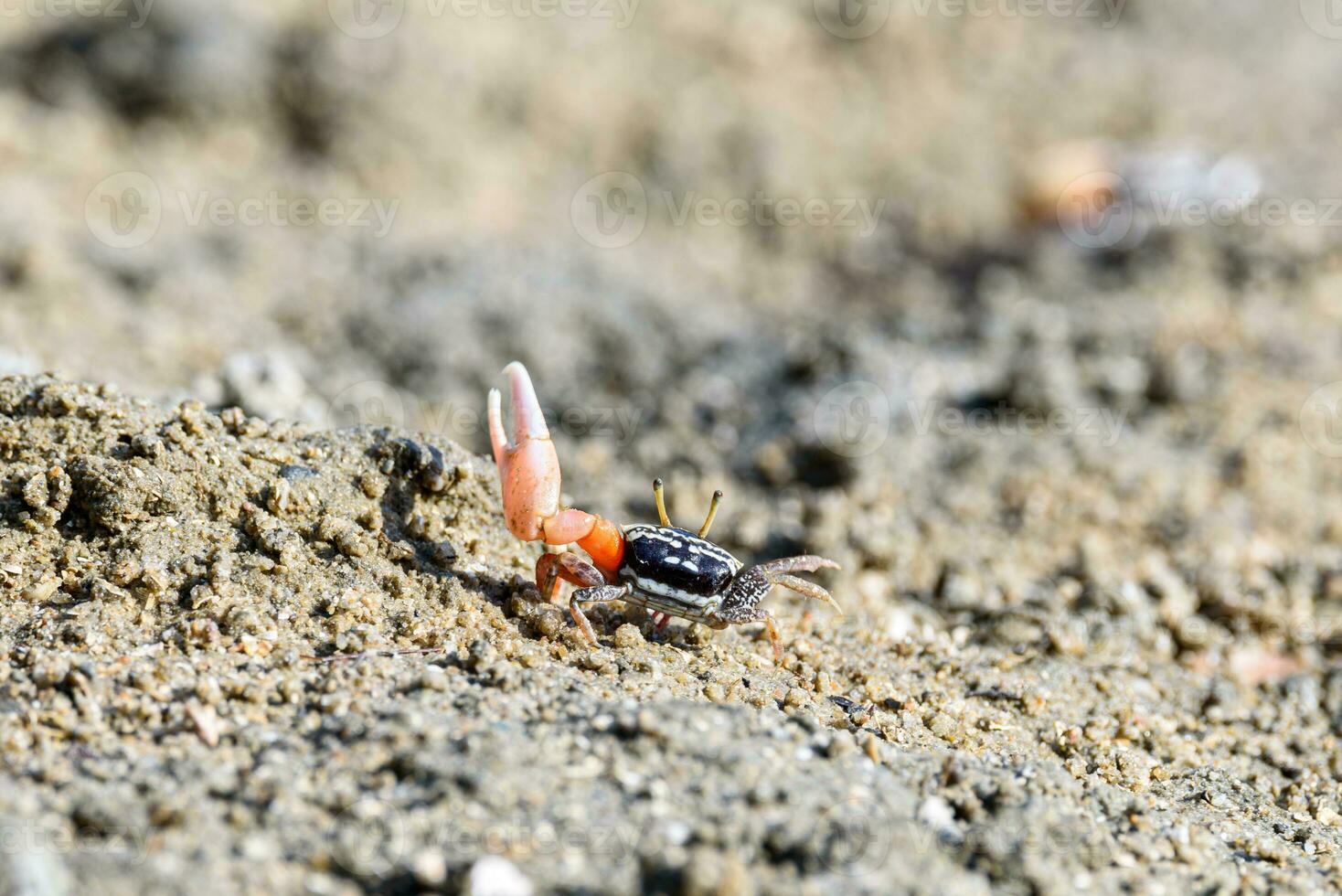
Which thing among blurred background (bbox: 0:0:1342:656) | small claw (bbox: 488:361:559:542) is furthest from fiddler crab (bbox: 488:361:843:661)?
blurred background (bbox: 0:0:1342:656)

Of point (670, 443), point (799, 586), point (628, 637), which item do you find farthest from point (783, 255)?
point (628, 637)

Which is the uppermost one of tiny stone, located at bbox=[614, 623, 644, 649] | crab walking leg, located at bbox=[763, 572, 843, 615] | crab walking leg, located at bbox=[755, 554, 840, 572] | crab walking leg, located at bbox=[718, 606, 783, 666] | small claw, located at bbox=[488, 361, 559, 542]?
small claw, located at bbox=[488, 361, 559, 542]

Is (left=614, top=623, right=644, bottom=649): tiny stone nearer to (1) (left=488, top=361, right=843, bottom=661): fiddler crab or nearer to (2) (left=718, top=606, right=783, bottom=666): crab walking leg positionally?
(1) (left=488, top=361, right=843, bottom=661): fiddler crab

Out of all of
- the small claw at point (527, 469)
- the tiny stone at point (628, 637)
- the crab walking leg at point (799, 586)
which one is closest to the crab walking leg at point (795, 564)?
the crab walking leg at point (799, 586)

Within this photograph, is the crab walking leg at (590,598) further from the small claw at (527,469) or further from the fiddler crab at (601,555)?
the small claw at (527,469)

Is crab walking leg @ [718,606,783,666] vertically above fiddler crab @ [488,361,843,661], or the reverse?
fiddler crab @ [488,361,843,661]

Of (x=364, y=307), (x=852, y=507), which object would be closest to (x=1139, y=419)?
(x=852, y=507)

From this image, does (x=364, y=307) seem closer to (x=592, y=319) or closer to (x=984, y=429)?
(x=592, y=319)

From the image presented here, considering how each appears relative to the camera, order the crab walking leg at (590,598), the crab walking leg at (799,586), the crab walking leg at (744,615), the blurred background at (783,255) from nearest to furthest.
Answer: the crab walking leg at (590,598)
the crab walking leg at (744,615)
the crab walking leg at (799,586)
the blurred background at (783,255)
